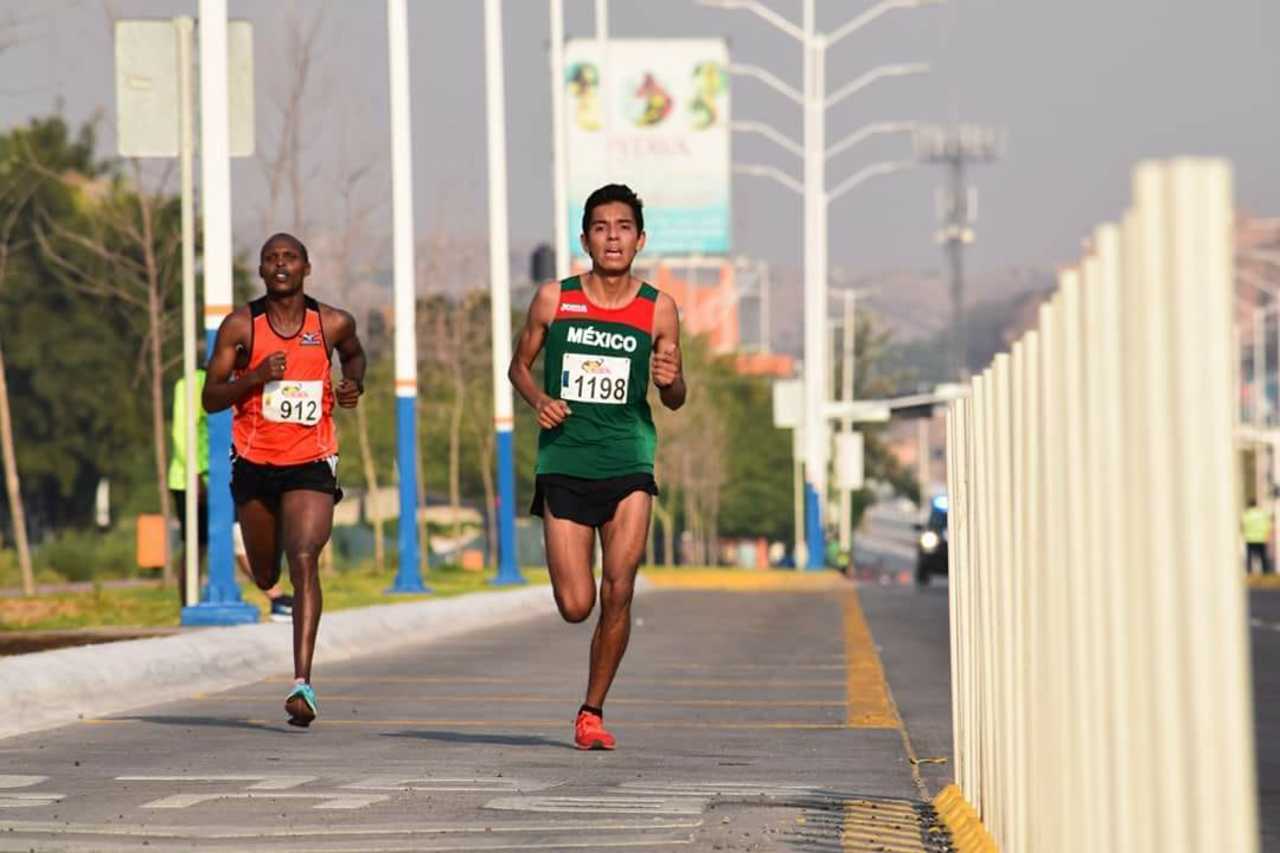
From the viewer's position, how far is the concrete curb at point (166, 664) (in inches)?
466

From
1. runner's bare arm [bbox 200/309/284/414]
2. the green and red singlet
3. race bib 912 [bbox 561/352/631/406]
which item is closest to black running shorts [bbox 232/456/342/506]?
runner's bare arm [bbox 200/309/284/414]

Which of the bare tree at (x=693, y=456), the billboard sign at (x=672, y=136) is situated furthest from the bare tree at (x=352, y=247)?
the billboard sign at (x=672, y=136)

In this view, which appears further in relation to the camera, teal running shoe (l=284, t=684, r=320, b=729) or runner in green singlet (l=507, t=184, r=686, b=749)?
teal running shoe (l=284, t=684, r=320, b=729)

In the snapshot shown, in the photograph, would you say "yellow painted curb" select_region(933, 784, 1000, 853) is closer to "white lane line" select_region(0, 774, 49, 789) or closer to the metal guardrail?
the metal guardrail

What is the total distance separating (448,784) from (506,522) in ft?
83.9

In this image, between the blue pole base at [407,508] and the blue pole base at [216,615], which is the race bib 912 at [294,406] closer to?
the blue pole base at [216,615]

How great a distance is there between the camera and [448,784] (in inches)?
343

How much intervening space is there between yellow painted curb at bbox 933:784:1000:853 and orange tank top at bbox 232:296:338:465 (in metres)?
3.64

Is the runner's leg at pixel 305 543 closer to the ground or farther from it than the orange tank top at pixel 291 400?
closer to the ground

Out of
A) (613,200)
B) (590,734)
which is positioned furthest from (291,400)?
(590,734)

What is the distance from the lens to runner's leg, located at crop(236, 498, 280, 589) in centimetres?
1155

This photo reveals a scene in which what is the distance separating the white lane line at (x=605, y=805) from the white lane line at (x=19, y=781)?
155 cm

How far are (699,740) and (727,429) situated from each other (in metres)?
92.5

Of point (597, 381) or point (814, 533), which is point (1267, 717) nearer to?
point (597, 381)
